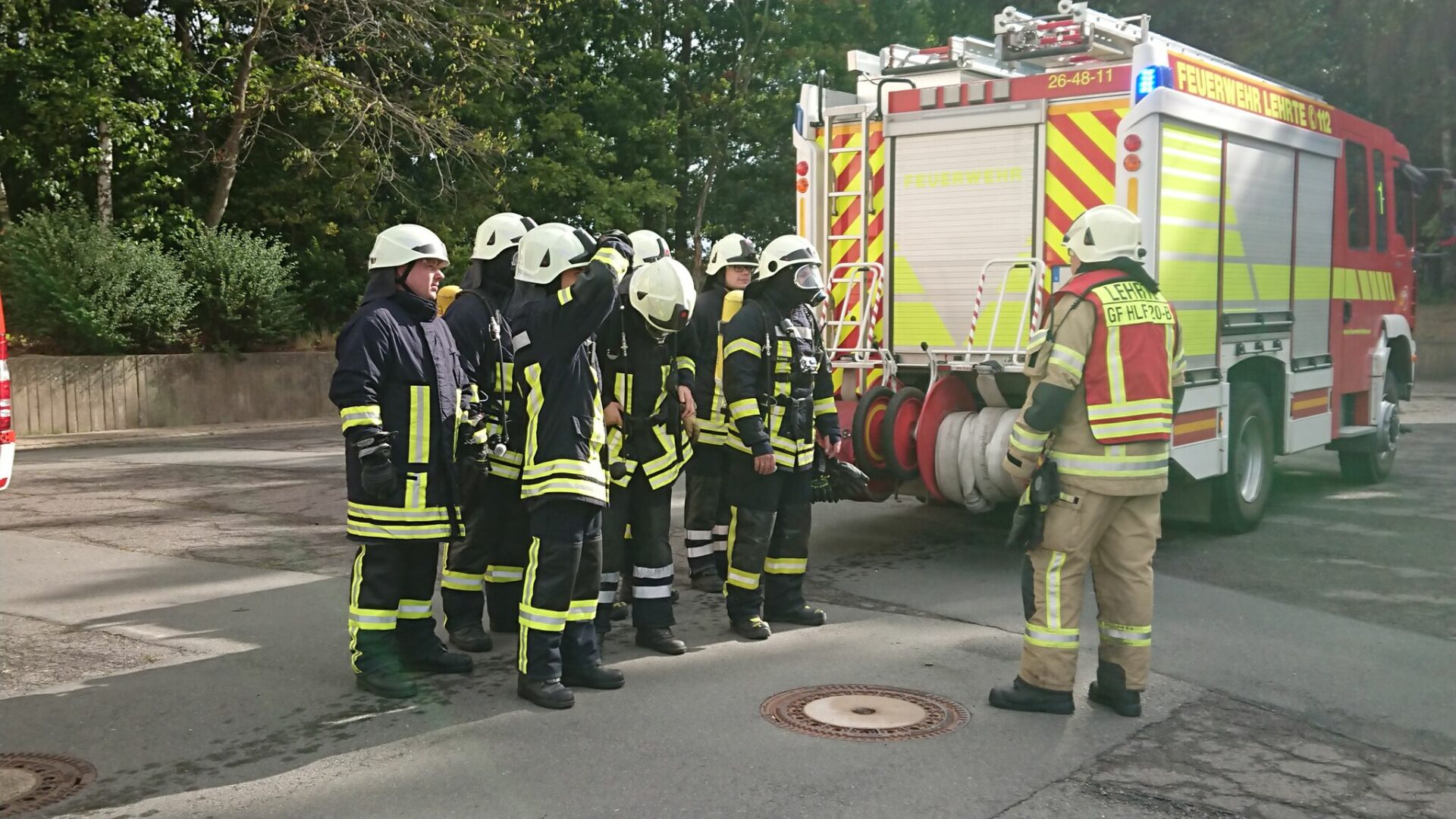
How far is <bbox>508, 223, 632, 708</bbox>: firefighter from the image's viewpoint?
510cm

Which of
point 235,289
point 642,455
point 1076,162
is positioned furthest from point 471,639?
point 235,289

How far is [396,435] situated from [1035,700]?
2.67 meters

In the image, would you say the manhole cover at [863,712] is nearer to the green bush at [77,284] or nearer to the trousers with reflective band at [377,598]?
the trousers with reflective band at [377,598]

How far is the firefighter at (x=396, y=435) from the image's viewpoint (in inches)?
201

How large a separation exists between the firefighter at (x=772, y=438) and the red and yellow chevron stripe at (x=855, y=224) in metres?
2.26

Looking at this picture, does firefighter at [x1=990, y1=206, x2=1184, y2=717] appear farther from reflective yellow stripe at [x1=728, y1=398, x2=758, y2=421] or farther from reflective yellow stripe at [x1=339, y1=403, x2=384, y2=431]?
reflective yellow stripe at [x1=339, y1=403, x2=384, y2=431]

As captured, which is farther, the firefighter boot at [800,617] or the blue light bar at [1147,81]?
the blue light bar at [1147,81]

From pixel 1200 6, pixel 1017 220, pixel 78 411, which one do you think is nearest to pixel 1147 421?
pixel 1017 220

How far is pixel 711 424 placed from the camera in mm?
6930

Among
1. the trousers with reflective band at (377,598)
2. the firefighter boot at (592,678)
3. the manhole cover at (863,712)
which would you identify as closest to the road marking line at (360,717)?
the trousers with reflective band at (377,598)

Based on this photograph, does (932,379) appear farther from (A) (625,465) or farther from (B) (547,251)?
(B) (547,251)

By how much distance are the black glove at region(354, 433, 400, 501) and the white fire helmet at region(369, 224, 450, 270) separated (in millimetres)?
742

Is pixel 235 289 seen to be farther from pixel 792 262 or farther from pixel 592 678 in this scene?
pixel 592 678

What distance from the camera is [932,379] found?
798 cm
